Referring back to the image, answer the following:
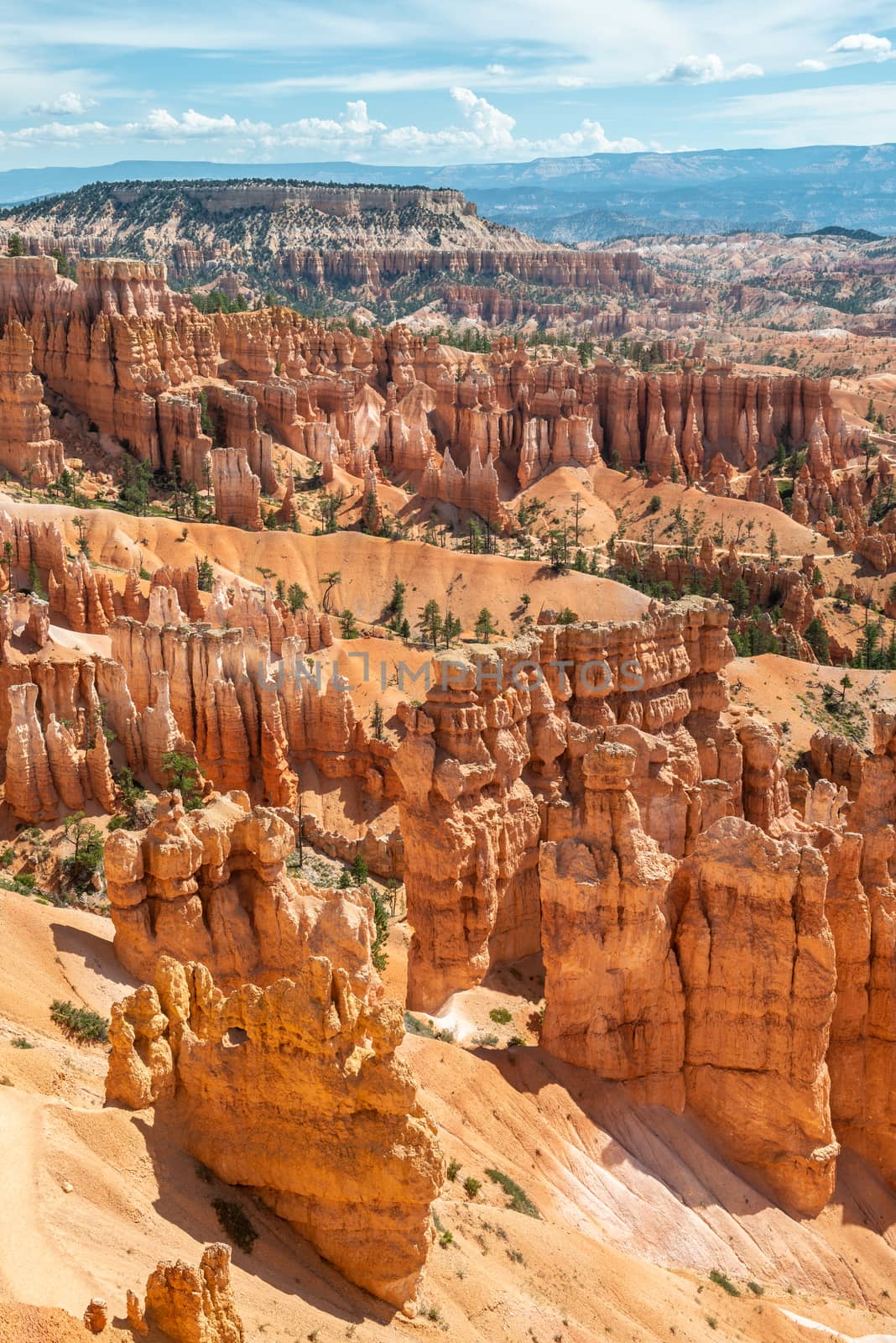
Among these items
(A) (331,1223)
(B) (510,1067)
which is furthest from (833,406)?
(A) (331,1223)

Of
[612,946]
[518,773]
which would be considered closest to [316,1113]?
[612,946]

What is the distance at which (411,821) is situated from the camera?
26891 millimetres

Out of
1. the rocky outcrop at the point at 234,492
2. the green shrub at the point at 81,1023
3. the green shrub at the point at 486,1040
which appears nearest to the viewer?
the green shrub at the point at 81,1023

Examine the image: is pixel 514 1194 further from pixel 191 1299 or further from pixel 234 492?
pixel 234 492

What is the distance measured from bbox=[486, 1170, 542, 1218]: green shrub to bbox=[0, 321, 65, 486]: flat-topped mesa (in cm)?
6572

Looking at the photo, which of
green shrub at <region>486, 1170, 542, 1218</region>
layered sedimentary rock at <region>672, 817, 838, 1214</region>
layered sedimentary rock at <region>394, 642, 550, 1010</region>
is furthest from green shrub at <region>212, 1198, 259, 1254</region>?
layered sedimentary rock at <region>394, 642, 550, 1010</region>

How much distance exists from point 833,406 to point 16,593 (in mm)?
96950

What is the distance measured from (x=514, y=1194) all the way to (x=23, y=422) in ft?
223

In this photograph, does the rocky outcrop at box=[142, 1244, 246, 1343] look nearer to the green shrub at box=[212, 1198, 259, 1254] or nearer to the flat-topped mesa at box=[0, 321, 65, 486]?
the green shrub at box=[212, 1198, 259, 1254]

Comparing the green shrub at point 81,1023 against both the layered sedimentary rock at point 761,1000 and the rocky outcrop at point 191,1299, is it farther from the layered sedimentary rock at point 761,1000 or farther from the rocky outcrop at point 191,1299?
the layered sedimentary rock at point 761,1000

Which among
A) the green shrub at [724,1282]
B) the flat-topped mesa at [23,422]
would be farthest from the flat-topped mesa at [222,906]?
the flat-topped mesa at [23,422]

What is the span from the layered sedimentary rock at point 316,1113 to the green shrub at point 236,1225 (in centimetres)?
47

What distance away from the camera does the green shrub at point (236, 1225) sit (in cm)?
1405

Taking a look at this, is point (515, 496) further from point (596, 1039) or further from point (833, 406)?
point (596, 1039)
